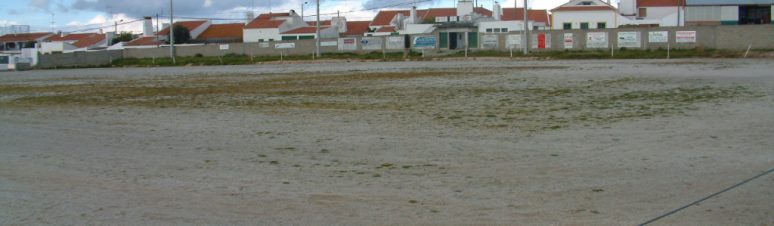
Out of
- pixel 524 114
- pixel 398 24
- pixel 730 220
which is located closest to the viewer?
pixel 730 220

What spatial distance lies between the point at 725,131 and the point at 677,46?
4676 centimetres

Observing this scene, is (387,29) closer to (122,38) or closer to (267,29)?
(267,29)

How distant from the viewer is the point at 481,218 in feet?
24.4

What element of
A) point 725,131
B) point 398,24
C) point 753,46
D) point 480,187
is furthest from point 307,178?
point 398,24

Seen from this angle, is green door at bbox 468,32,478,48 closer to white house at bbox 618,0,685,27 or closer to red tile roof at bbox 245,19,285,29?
white house at bbox 618,0,685,27

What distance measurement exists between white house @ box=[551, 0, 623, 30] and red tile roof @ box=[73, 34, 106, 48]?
65.8 meters

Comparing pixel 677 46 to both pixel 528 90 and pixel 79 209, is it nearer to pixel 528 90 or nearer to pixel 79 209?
pixel 528 90

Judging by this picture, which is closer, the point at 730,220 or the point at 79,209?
the point at 730,220

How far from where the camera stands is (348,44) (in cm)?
7306

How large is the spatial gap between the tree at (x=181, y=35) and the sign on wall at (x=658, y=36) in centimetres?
6485

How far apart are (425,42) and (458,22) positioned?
12870 millimetres

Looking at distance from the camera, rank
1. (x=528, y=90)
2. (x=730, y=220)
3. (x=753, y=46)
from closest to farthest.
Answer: (x=730, y=220)
(x=528, y=90)
(x=753, y=46)

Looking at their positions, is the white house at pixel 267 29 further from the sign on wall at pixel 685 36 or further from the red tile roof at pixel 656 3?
the sign on wall at pixel 685 36

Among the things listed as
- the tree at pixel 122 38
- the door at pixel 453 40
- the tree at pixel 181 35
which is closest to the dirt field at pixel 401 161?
the door at pixel 453 40
